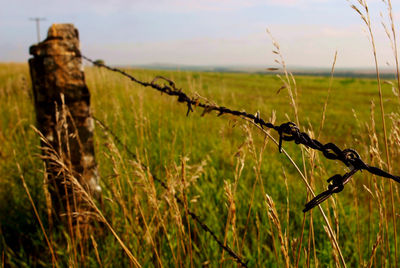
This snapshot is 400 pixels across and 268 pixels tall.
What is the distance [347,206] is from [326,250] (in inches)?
32.6

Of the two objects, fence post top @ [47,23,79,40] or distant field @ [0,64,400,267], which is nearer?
distant field @ [0,64,400,267]

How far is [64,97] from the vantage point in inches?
82.2

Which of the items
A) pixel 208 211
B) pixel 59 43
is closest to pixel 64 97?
pixel 59 43

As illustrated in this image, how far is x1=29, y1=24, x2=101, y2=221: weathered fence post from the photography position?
2080 millimetres

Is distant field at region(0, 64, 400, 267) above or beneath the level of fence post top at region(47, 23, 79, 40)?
beneath

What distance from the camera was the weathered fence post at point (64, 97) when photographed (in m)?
2.08

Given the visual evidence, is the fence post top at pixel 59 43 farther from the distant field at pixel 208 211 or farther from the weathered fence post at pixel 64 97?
the distant field at pixel 208 211

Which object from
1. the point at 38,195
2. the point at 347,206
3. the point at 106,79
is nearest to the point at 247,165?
the point at 347,206

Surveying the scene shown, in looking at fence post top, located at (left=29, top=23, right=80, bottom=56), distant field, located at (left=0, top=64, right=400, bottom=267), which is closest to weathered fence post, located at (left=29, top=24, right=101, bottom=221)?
fence post top, located at (left=29, top=23, right=80, bottom=56)

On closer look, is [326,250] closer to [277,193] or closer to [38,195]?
[277,193]

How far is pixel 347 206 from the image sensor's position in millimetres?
2666

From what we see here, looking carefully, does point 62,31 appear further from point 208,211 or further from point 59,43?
point 208,211

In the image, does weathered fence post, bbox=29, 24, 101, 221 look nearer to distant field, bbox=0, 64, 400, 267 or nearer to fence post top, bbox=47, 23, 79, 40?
fence post top, bbox=47, 23, 79, 40

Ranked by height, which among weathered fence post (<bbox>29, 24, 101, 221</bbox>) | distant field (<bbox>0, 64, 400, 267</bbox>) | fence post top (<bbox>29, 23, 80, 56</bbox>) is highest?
fence post top (<bbox>29, 23, 80, 56</bbox>)
